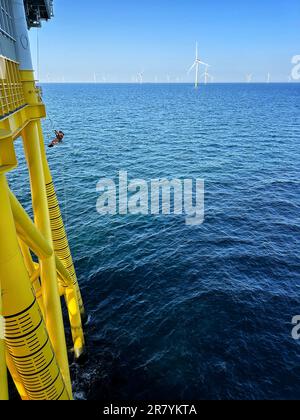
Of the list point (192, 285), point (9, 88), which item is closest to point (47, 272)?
point (9, 88)

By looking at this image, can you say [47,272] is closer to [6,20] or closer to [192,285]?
[6,20]

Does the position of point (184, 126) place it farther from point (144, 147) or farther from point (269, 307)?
point (269, 307)

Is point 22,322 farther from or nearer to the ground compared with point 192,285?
farther from the ground

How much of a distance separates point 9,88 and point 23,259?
6.01m

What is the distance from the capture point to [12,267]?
341 inches

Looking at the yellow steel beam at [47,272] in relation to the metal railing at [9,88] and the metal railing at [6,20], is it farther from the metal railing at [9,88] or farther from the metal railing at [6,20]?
the metal railing at [6,20]

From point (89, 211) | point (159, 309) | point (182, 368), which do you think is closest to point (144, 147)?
point (89, 211)

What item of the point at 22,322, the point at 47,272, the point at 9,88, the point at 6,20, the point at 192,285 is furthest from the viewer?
the point at 192,285

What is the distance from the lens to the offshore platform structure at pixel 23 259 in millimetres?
8555

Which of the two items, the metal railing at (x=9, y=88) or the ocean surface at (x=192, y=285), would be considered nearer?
the metal railing at (x=9, y=88)

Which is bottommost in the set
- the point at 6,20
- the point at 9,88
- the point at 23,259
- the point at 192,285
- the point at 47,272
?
the point at 192,285

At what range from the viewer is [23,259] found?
936 cm

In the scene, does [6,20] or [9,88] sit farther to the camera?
[6,20]

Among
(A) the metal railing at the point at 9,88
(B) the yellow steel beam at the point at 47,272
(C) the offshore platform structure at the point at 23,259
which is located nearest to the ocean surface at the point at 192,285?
(C) the offshore platform structure at the point at 23,259
